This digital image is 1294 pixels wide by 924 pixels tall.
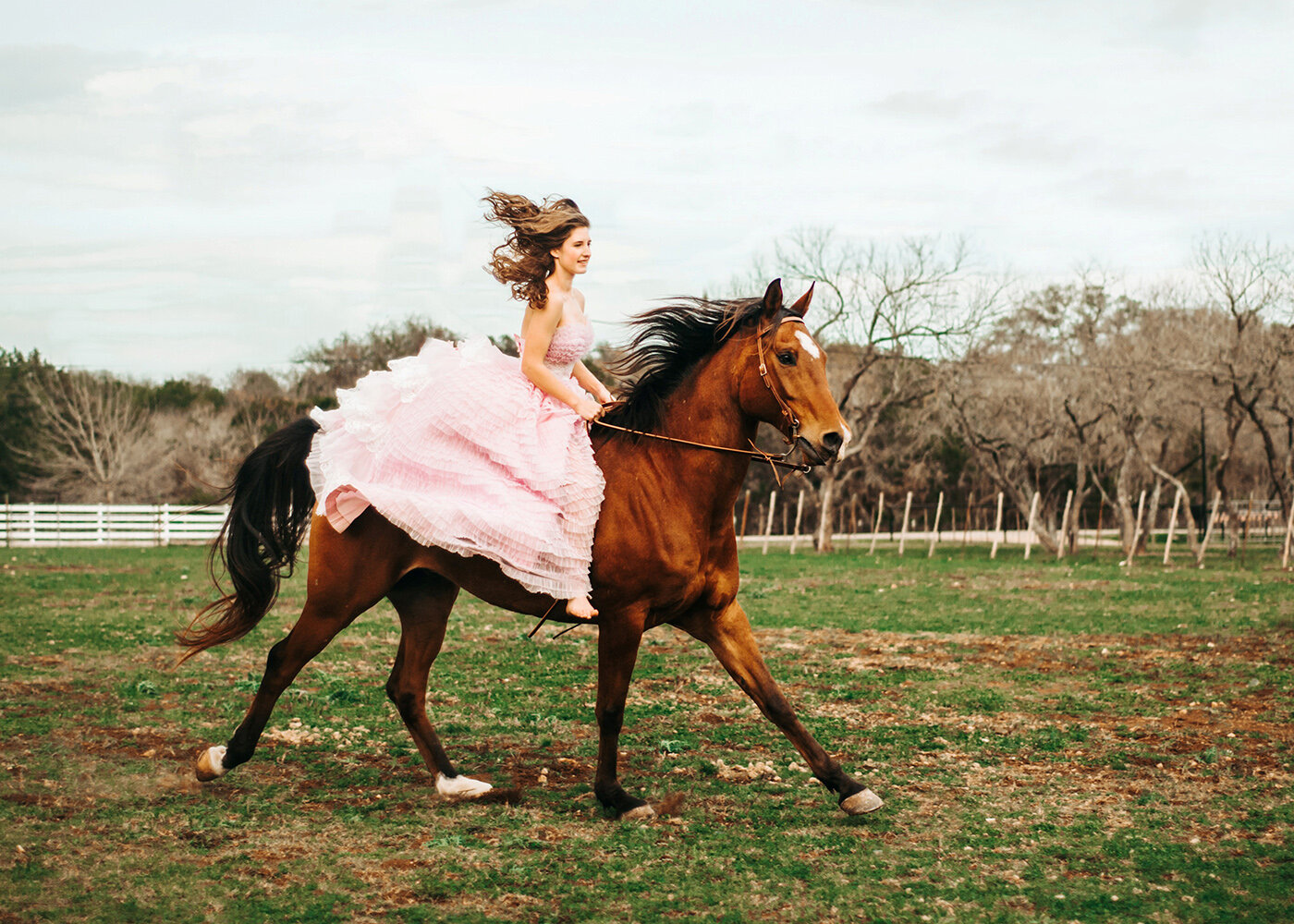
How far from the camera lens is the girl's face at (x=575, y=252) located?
241 inches

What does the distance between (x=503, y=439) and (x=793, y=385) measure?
5.43 feet

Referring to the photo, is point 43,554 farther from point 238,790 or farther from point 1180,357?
point 1180,357

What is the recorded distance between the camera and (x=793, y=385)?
5.59 m

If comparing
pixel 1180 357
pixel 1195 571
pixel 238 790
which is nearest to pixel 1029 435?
pixel 1180 357

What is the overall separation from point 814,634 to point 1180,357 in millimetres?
21164

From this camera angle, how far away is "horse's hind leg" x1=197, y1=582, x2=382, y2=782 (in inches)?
235

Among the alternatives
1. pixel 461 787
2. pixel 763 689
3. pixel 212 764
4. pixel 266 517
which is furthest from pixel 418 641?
pixel 763 689

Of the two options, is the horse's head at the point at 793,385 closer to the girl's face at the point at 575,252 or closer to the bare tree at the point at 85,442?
the girl's face at the point at 575,252

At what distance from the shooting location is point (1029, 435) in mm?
34375

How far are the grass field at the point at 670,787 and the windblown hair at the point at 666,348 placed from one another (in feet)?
7.28

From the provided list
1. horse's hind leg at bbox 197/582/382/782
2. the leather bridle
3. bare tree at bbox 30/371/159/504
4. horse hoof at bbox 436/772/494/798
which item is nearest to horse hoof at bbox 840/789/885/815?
the leather bridle

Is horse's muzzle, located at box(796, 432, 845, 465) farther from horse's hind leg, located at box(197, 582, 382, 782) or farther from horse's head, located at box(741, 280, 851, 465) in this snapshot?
horse's hind leg, located at box(197, 582, 382, 782)

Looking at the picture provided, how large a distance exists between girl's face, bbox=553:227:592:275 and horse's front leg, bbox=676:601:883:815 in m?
2.13

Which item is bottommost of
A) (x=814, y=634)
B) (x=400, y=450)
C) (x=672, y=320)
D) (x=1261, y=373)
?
(x=814, y=634)
